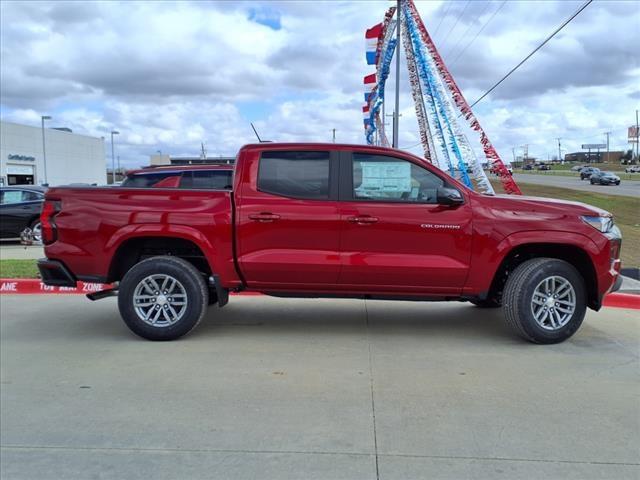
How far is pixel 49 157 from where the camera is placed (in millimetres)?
63531

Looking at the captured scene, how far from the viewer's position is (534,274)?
5379 millimetres

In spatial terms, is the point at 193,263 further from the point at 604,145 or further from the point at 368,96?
the point at 604,145

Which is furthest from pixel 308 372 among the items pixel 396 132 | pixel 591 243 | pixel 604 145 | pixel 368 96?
pixel 604 145

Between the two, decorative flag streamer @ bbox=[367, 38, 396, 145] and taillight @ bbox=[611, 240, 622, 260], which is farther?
decorative flag streamer @ bbox=[367, 38, 396, 145]

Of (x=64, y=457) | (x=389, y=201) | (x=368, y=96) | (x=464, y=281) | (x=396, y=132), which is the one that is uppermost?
(x=368, y=96)

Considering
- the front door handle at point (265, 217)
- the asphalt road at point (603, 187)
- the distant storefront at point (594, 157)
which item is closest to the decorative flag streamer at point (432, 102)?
the front door handle at point (265, 217)

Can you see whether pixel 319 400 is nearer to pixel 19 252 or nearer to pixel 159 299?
pixel 159 299

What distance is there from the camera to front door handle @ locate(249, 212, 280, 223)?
5.48 m

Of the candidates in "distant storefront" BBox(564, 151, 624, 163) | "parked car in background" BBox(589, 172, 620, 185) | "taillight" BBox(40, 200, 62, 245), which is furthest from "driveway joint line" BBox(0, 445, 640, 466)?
"distant storefront" BBox(564, 151, 624, 163)

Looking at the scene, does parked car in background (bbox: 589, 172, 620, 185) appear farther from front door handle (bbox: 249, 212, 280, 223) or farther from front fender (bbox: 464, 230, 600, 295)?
front door handle (bbox: 249, 212, 280, 223)

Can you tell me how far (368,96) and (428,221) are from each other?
2508 centimetres

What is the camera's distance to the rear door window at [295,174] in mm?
5605

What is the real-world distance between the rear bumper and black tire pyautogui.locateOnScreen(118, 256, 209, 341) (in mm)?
583

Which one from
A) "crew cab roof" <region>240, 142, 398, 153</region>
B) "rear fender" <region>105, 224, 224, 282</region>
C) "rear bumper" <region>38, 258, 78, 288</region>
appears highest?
"crew cab roof" <region>240, 142, 398, 153</region>
